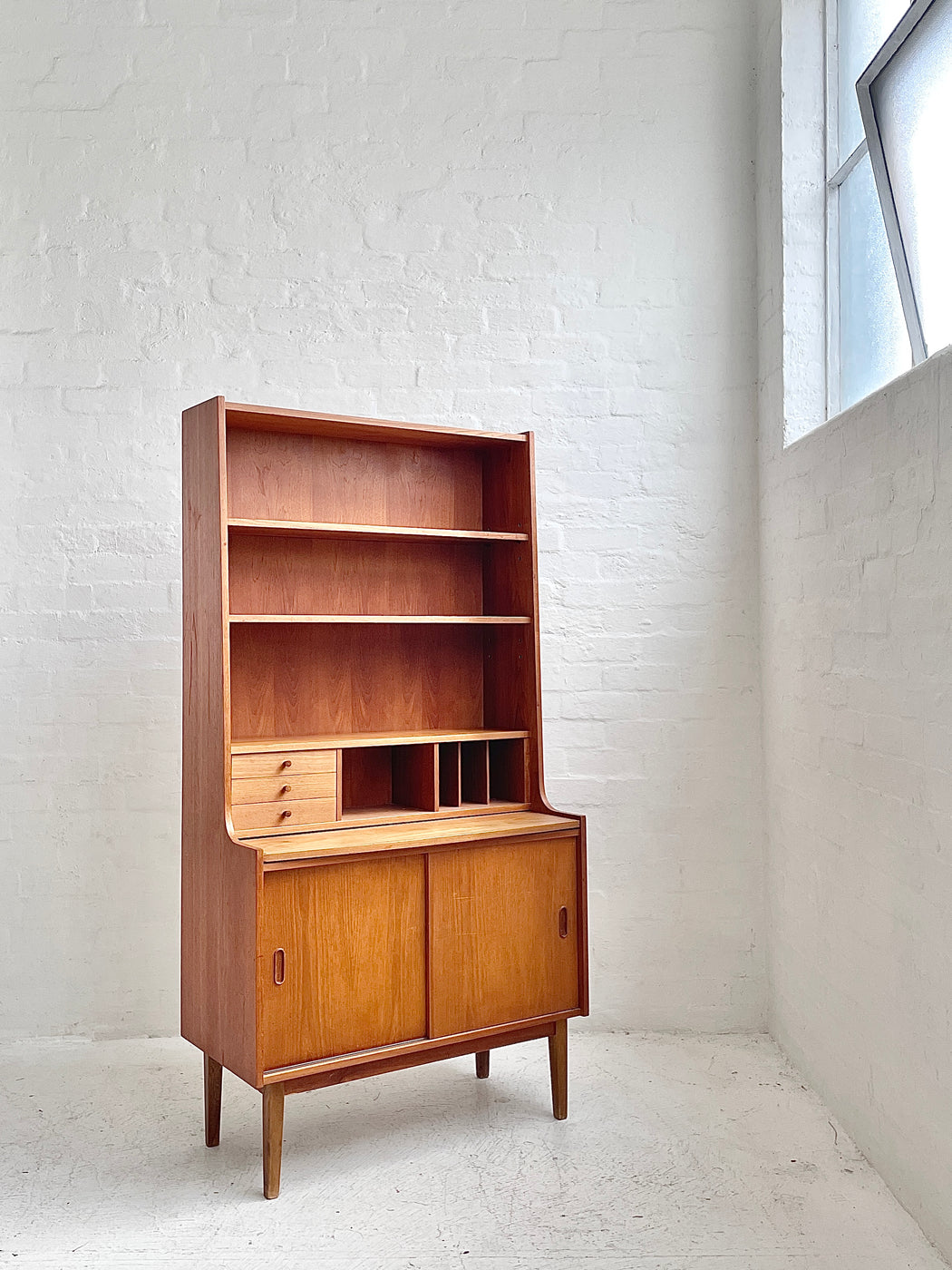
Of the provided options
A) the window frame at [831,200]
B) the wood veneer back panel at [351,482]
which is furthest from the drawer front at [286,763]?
the window frame at [831,200]

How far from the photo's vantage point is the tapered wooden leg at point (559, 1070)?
2.95m

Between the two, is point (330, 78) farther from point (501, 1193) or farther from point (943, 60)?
point (501, 1193)

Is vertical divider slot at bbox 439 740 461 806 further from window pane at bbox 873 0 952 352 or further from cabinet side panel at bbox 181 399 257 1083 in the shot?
window pane at bbox 873 0 952 352

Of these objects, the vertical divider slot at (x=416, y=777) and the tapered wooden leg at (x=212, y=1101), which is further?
the vertical divider slot at (x=416, y=777)

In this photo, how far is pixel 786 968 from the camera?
3.42 meters

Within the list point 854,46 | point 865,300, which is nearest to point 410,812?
point 865,300

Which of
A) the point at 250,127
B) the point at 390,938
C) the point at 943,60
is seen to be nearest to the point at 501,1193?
the point at 390,938

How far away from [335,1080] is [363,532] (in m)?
1.35

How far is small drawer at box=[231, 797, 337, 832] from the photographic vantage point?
2.73 m

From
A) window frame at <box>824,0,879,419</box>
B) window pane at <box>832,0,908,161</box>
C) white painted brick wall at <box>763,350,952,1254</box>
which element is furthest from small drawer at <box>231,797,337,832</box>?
window pane at <box>832,0,908,161</box>

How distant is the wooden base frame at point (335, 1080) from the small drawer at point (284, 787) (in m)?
0.65

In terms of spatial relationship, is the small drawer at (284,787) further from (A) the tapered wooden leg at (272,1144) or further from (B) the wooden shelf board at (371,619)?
(A) the tapered wooden leg at (272,1144)

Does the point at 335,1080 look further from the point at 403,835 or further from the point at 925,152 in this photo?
the point at 925,152

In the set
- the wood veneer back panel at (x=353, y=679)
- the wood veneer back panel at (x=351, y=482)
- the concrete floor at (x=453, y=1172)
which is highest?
the wood veneer back panel at (x=351, y=482)
